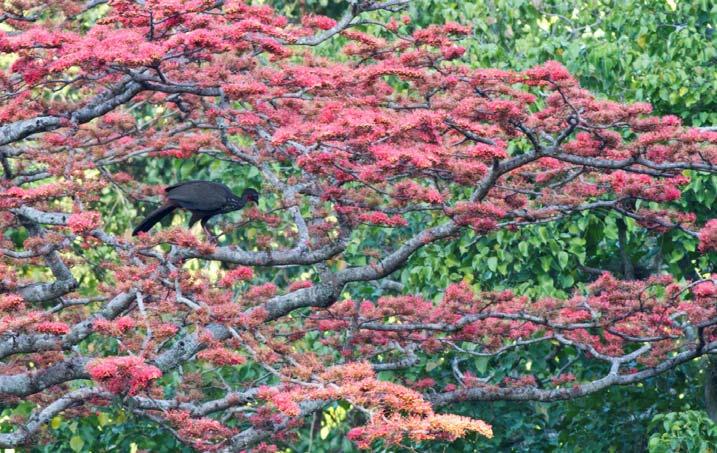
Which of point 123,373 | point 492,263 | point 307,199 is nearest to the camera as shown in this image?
point 123,373

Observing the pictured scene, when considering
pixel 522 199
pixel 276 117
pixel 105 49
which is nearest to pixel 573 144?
pixel 522 199

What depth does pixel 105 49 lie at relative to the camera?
7.31 m

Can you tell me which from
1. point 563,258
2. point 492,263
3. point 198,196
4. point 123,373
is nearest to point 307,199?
point 198,196

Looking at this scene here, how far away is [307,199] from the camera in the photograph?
979cm

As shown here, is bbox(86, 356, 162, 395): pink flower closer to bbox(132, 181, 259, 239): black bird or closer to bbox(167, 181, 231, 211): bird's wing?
bbox(132, 181, 259, 239): black bird

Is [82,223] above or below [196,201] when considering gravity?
above

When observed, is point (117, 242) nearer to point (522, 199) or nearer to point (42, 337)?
point (42, 337)

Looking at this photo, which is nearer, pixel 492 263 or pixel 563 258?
pixel 563 258

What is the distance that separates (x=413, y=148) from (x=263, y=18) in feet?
5.48

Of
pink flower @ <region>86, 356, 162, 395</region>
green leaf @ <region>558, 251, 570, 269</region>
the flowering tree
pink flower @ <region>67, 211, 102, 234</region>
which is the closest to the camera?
pink flower @ <region>86, 356, 162, 395</region>

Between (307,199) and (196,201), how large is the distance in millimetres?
1201

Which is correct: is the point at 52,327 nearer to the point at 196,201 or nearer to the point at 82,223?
the point at 82,223

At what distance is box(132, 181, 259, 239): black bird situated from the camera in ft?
28.7

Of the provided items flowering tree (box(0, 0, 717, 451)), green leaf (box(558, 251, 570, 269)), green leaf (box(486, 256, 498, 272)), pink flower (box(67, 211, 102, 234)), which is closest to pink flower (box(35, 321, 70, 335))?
flowering tree (box(0, 0, 717, 451))
